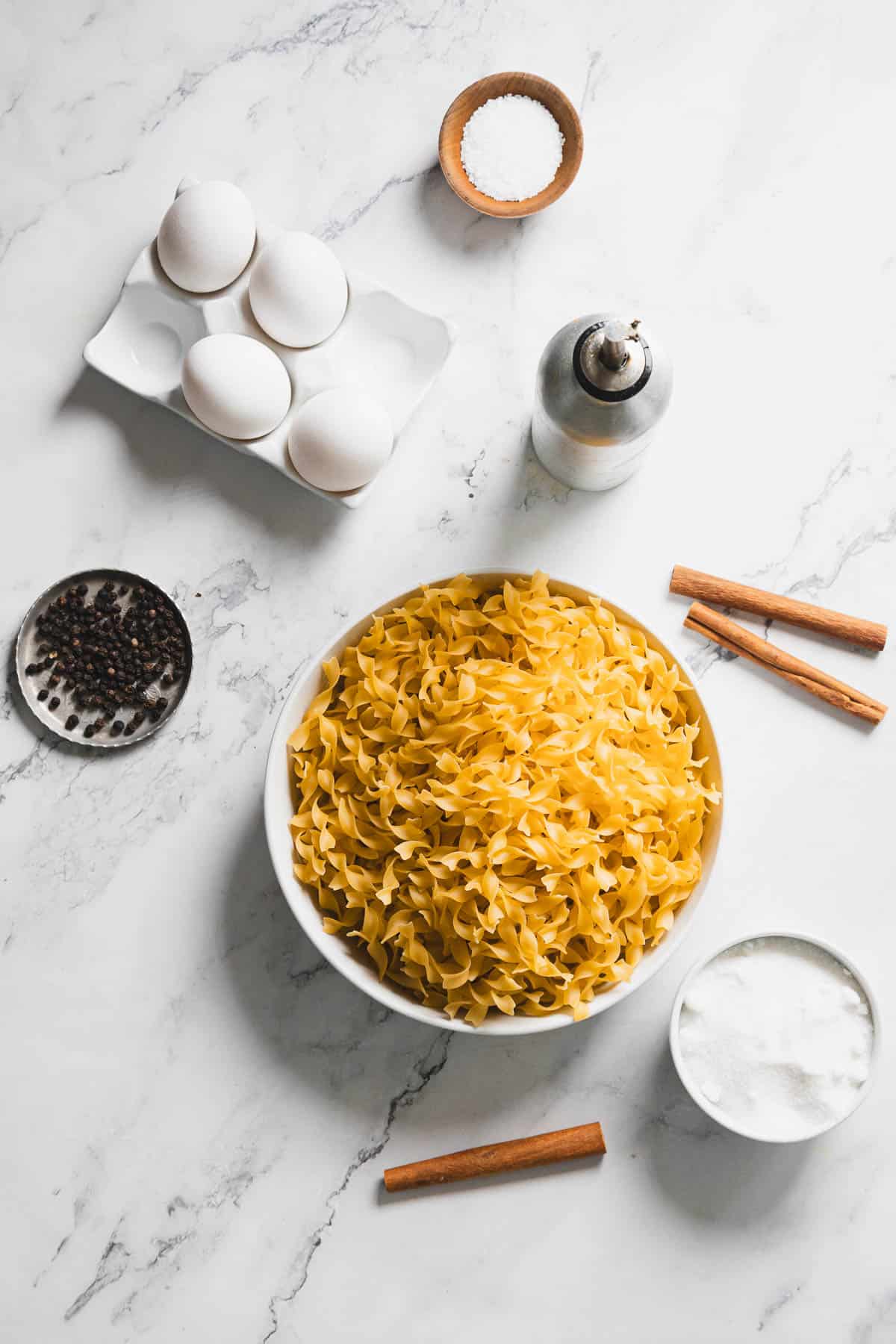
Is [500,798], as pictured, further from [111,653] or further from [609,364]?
[111,653]

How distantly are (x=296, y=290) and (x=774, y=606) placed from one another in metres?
0.79

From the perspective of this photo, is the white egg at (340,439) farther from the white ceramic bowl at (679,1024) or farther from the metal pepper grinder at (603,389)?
the white ceramic bowl at (679,1024)

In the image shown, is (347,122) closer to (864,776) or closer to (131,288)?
(131,288)

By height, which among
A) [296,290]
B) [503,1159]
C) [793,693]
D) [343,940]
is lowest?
[503,1159]

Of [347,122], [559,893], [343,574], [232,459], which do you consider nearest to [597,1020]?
[559,893]

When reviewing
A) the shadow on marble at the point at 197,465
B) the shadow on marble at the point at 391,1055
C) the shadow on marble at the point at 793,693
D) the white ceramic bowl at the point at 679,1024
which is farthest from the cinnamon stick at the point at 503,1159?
the shadow on marble at the point at 197,465

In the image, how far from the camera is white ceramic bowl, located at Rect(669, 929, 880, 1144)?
138 cm

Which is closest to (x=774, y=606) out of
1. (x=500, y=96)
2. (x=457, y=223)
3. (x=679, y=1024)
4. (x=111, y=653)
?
(x=679, y=1024)

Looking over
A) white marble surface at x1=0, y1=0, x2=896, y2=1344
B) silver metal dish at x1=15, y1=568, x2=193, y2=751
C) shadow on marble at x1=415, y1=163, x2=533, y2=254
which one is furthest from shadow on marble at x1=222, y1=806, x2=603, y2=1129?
shadow on marble at x1=415, y1=163, x2=533, y2=254

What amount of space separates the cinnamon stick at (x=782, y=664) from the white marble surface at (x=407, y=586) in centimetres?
3

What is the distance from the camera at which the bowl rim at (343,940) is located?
129 centimetres

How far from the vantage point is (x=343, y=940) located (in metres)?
1.36

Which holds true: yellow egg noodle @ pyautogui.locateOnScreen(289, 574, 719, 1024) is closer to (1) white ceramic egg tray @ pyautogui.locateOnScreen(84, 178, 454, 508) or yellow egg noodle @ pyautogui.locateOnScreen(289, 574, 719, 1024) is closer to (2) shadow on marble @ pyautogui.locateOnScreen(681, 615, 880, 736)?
(2) shadow on marble @ pyautogui.locateOnScreen(681, 615, 880, 736)

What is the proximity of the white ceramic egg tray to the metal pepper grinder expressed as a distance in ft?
0.77
